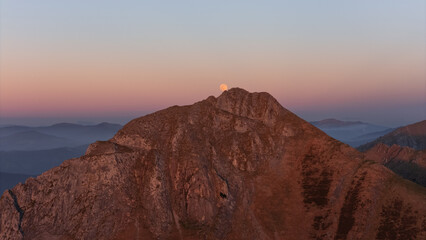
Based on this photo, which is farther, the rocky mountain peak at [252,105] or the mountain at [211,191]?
the rocky mountain peak at [252,105]

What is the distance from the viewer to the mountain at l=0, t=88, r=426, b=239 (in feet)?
348

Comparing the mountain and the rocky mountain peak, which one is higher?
the rocky mountain peak

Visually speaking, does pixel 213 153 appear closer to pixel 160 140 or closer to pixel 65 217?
pixel 160 140

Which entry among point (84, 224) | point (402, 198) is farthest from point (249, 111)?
point (84, 224)

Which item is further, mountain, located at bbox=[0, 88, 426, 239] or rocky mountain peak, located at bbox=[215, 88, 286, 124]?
rocky mountain peak, located at bbox=[215, 88, 286, 124]

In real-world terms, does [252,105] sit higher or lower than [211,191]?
higher

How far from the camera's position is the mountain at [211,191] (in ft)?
348

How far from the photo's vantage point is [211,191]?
393ft

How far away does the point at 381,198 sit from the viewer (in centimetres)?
10700

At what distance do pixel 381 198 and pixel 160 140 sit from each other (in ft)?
290

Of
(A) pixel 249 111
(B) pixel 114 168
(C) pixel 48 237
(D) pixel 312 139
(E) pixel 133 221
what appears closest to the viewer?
(C) pixel 48 237

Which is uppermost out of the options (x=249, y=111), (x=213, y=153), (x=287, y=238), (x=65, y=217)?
(x=249, y=111)

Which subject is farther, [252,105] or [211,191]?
[252,105]

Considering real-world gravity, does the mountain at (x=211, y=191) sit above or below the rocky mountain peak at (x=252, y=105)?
Result: below
